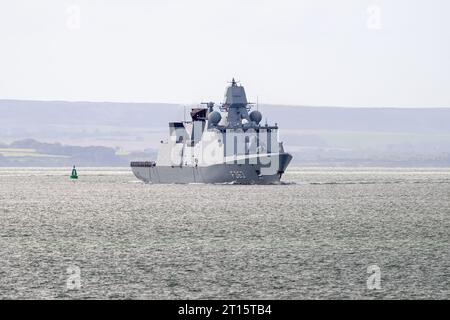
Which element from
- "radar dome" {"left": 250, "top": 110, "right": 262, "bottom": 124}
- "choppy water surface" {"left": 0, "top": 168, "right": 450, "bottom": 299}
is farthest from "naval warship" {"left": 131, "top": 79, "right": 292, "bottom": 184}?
"choppy water surface" {"left": 0, "top": 168, "right": 450, "bottom": 299}

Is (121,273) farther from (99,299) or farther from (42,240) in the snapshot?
(42,240)

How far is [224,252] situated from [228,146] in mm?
74985

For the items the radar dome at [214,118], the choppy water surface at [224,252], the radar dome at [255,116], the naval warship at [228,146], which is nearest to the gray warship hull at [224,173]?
the naval warship at [228,146]

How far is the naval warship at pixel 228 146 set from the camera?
4604 inches

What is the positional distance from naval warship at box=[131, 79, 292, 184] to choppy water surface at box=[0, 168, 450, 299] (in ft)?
135

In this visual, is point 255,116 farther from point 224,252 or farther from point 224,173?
point 224,252

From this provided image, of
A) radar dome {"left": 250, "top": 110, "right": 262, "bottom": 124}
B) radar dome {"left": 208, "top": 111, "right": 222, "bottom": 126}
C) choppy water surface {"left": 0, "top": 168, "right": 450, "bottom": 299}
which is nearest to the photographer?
choppy water surface {"left": 0, "top": 168, "right": 450, "bottom": 299}

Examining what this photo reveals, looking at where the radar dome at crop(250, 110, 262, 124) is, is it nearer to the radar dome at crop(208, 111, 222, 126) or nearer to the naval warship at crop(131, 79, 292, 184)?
the naval warship at crop(131, 79, 292, 184)

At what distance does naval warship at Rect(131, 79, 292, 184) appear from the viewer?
384ft

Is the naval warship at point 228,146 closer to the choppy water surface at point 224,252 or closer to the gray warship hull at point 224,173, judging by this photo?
the gray warship hull at point 224,173

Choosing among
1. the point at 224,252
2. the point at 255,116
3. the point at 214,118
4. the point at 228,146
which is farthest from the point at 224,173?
the point at 224,252

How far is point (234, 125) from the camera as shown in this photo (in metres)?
121
